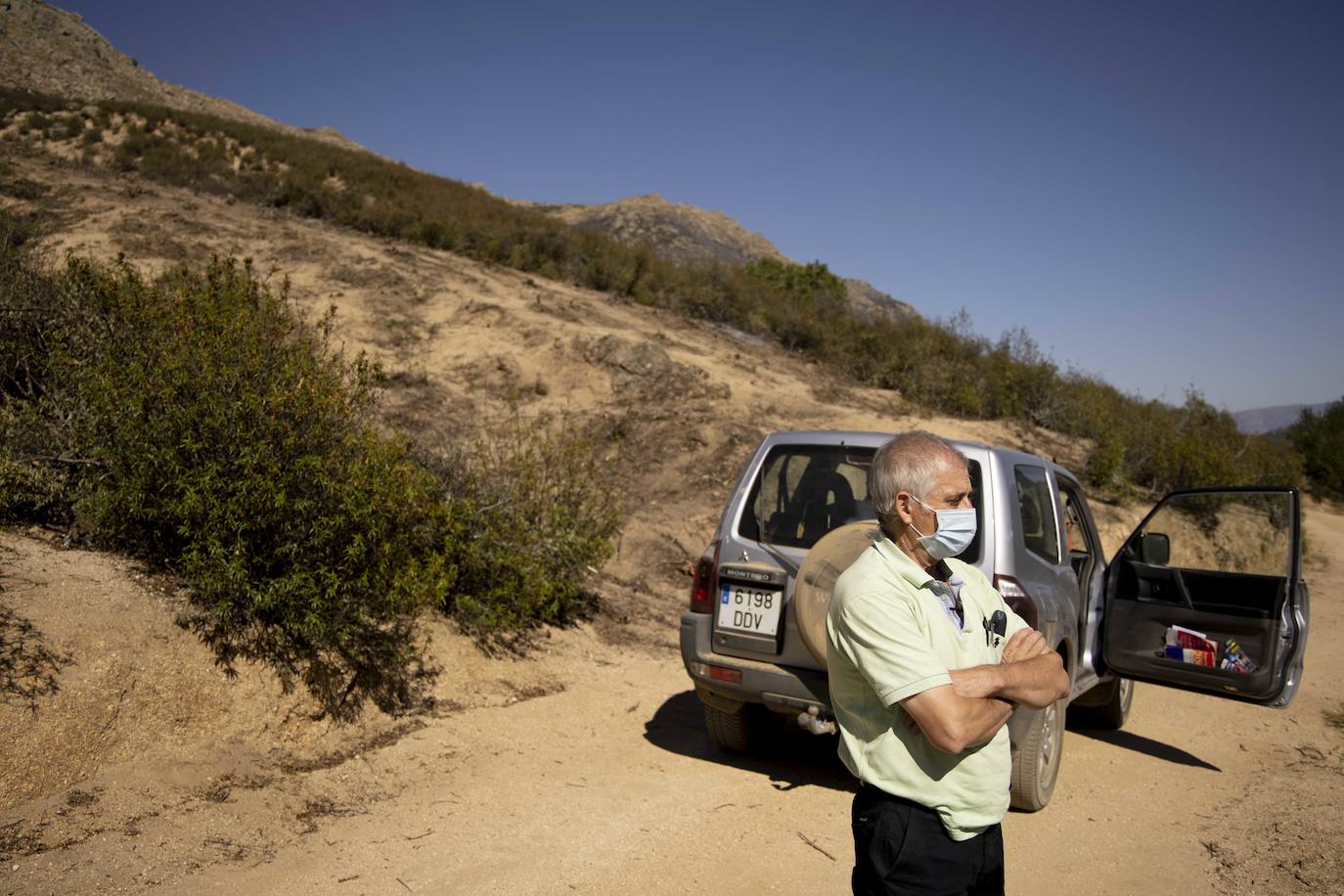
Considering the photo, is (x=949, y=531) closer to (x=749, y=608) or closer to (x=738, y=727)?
(x=749, y=608)

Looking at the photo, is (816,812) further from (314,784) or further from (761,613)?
(314,784)

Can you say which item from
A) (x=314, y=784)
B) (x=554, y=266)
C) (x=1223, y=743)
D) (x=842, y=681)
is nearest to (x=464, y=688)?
(x=314, y=784)

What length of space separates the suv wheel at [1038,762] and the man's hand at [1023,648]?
Result: 2359mm

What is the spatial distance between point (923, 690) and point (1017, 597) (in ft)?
8.10

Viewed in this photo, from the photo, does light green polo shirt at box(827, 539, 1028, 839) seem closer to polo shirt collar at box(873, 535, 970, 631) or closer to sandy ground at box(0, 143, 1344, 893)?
polo shirt collar at box(873, 535, 970, 631)

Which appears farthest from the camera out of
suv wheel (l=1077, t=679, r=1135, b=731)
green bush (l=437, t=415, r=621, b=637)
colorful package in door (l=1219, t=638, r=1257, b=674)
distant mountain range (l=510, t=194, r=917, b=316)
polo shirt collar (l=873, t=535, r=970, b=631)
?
distant mountain range (l=510, t=194, r=917, b=316)

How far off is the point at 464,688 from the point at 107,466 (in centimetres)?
251

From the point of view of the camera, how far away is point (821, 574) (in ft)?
11.2

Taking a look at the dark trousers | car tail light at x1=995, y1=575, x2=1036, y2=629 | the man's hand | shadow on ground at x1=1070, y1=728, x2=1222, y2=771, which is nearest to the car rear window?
car tail light at x1=995, y1=575, x2=1036, y2=629

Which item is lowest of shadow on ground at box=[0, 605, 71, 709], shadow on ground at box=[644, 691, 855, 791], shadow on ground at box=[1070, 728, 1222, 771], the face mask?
shadow on ground at box=[644, 691, 855, 791]

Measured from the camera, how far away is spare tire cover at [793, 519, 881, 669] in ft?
10.8

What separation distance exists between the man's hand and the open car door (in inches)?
127

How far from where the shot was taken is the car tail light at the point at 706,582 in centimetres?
480

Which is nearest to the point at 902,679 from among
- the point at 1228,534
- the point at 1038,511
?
the point at 1038,511
